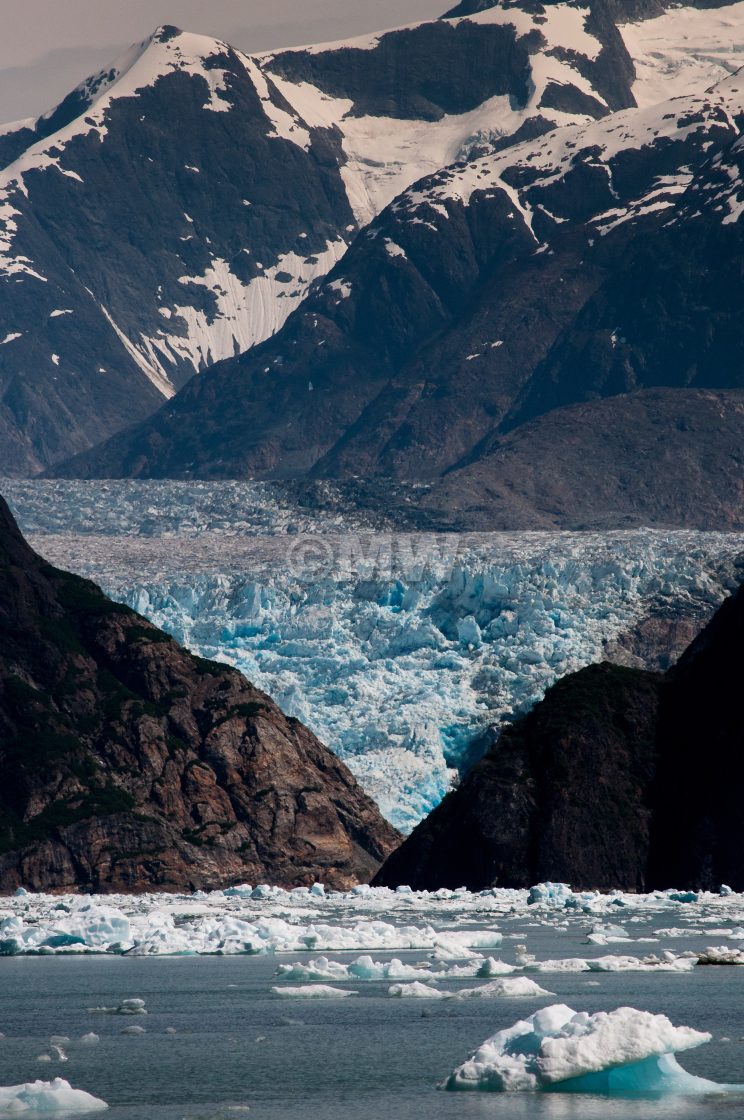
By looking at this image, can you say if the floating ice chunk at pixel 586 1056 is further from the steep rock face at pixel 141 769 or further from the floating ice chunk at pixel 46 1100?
the steep rock face at pixel 141 769

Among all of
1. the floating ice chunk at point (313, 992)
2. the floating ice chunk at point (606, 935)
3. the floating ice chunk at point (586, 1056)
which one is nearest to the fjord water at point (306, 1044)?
the floating ice chunk at point (586, 1056)

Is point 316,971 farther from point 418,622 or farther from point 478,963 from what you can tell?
point 418,622

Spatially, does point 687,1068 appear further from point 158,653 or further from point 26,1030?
point 158,653

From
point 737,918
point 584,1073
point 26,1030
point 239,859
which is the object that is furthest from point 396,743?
point 584,1073

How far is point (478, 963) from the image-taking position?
6228 centimetres

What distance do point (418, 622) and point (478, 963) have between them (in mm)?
104331

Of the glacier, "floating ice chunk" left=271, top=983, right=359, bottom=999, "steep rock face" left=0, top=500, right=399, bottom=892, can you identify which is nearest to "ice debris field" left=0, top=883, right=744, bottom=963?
"floating ice chunk" left=271, top=983, right=359, bottom=999

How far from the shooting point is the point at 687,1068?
41.6 meters

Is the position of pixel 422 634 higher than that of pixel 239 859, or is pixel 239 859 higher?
pixel 422 634

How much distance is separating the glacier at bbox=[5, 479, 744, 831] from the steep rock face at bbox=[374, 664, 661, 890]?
39.1 metres

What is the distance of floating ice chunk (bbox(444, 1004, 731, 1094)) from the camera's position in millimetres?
38031

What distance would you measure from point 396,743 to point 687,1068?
106165mm

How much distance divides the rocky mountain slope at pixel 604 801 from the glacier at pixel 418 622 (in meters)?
38.7

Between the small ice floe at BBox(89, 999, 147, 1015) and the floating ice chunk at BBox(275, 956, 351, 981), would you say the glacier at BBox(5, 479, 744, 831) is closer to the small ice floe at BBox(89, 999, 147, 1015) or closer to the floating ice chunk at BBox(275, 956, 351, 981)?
the floating ice chunk at BBox(275, 956, 351, 981)
